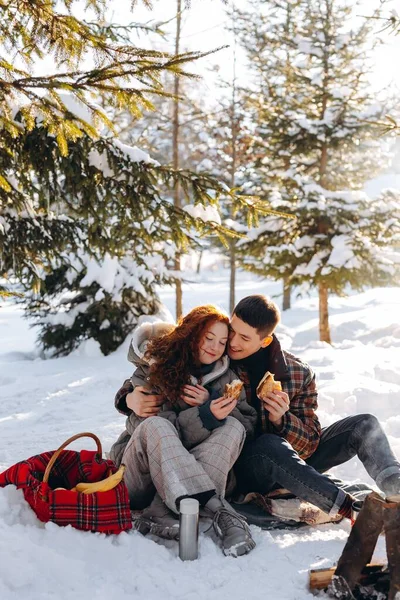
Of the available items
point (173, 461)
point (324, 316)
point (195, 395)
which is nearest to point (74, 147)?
point (195, 395)

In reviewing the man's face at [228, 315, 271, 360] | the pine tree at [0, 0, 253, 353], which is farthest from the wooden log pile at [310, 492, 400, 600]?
the pine tree at [0, 0, 253, 353]

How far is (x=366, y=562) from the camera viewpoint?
2.73m

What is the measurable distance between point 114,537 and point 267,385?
1293 mm

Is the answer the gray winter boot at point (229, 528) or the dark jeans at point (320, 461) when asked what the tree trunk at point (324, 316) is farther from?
the gray winter boot at point (229, 528)

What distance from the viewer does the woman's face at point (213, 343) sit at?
377 cm

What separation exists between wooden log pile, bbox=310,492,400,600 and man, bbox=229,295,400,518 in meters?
0.68

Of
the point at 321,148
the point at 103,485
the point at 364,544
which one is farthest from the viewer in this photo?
the point at 321,148

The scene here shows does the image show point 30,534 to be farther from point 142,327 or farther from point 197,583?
point 142,327

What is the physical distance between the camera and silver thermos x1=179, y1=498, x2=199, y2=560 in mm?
3021

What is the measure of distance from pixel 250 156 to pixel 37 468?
43.7 ft

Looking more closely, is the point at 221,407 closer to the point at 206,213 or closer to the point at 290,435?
the point at 290,435

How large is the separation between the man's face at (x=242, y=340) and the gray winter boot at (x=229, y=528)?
0.97 metres

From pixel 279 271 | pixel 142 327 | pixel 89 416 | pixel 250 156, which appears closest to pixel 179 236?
pixel 142 327

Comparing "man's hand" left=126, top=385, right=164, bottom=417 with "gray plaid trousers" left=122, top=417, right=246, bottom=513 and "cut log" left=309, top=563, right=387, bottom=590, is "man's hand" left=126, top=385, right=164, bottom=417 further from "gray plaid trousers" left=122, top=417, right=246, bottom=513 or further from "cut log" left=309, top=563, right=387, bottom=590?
"cut log" left=309, top=563, right=387, bottom=590
